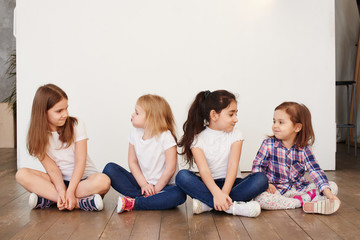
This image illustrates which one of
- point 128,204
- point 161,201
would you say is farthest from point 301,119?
point 128,204

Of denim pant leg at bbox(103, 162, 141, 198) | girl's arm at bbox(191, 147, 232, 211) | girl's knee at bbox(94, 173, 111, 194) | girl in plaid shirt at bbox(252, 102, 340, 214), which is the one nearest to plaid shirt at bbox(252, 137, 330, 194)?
girl in plaid shirt at bbox(252, 102, 340, 214)

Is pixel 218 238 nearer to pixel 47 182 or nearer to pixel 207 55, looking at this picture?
pixel 47 182

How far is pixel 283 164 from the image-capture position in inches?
79.2

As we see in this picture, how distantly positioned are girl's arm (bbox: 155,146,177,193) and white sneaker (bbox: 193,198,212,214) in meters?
0.21

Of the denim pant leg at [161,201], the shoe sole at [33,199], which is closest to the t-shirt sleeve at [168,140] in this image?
the denim pant leg at [161,201]

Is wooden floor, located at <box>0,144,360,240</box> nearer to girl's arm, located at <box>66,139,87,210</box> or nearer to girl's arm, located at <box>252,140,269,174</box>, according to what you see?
girl's arm, located at <box>66,139,87,210</box>

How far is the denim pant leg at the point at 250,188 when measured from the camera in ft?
5.97

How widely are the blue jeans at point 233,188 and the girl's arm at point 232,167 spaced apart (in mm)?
42

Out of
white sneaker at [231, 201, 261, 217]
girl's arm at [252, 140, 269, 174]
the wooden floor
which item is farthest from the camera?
girl's arm at [252, 140, 269, 174]

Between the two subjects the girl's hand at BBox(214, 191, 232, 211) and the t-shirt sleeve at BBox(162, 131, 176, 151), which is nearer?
the girl's hand at BBox(214, 191, 232, 211)

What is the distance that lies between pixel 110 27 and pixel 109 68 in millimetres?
302

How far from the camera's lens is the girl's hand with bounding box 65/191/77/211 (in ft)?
6.09

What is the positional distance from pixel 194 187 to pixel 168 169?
183 mm

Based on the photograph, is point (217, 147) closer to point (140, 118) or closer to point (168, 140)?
point (168, 140)
